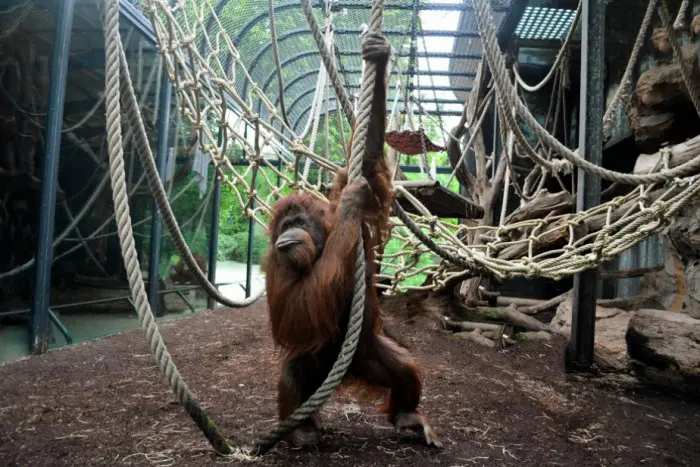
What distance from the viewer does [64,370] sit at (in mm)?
3529

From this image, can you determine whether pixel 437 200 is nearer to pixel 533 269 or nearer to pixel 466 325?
pixel 466 325

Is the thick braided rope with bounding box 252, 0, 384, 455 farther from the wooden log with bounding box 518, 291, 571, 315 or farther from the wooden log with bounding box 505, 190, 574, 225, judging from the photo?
the wooden log with bounding box 518, 291, 571, 315

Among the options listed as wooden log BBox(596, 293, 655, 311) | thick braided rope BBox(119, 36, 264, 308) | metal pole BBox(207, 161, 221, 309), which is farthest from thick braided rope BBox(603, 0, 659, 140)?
metal pole BBox(207, 161, 221, 309)

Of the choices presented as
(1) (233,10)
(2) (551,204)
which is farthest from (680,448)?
(1) (233,10)

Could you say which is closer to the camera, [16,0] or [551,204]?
[16,0]

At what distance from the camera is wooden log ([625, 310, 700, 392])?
3207 mm

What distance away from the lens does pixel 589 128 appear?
12.0ft

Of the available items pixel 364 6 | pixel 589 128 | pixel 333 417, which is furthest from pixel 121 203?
pixel 364 6

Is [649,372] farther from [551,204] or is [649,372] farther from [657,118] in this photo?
[657,118]

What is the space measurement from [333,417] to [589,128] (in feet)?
8.82

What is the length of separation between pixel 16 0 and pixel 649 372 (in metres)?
5.48

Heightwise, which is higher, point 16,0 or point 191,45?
point 16,0

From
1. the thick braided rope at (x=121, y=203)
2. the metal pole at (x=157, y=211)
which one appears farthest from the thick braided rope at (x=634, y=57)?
the metal pole at (x=157, y=211)

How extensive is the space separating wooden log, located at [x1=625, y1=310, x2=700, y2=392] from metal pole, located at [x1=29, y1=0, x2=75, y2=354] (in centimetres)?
441
